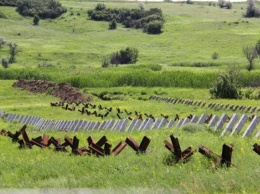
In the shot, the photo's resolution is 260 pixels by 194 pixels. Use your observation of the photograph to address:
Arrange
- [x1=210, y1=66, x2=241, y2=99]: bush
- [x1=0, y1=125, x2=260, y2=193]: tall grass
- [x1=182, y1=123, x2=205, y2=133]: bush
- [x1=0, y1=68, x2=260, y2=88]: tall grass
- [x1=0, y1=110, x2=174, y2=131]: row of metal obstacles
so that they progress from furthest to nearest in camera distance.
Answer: [x1=0, y1=68, x2=260, y2=88]: tall grass
[x1=210, y1=66, x2=241, y2=99]: bush
[x1=0, y1=110, x2=174, y2=131]: row of metal obstacles
[x1=182, y1=123, x2=205, y2=133]: bush
[x1=0, y1=125, x2=260, y2=193]: tall grass

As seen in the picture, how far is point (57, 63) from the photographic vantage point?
126 meters

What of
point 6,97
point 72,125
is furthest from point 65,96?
point 72,125

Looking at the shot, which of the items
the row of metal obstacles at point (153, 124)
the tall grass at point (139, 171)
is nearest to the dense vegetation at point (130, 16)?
the row of metal obstacles at point (153, 124)

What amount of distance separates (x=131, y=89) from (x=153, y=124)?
48674mm

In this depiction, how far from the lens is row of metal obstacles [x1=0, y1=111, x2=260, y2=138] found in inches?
651

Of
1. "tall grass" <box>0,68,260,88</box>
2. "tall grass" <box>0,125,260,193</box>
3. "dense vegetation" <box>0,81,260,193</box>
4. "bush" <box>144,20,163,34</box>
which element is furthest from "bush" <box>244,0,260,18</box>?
"tall grass" <box>0,125,260,193</box>

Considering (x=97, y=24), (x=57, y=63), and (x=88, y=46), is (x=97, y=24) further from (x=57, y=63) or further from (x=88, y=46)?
(x=57, y=63)

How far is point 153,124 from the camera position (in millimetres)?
23375

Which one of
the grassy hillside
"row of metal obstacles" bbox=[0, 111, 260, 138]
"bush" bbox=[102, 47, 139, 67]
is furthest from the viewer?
the grassy hillside

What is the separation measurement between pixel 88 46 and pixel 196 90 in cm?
8450

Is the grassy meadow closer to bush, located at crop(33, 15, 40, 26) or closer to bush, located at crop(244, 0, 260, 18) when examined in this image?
bush, located at crop(33, 15, 40, 26)

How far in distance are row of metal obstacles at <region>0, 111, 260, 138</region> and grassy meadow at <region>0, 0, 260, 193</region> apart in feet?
1.66

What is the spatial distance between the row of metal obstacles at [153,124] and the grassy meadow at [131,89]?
51 cm

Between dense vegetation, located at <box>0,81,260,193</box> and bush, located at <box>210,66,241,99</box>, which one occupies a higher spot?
dense vegetation, located at <box>0,81,260,193</box>
